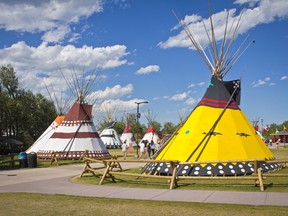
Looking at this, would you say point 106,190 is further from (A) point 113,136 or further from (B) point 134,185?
(A) point 113,136

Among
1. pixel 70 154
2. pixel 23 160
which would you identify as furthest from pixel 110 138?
pixel 23 160

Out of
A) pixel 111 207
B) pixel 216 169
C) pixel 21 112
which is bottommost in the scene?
pixel 111 207

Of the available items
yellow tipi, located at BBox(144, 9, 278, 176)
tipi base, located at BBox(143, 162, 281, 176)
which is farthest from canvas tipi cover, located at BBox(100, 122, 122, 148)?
tipi base, located at BBox(143, 162, 281, 176)

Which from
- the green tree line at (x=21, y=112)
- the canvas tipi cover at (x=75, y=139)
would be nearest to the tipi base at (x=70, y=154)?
the canvas tipi cover at (x=75, y=139)

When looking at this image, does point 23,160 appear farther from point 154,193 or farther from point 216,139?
point 154,193

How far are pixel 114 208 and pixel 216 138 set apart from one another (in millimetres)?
7255

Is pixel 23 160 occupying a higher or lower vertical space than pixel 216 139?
lower

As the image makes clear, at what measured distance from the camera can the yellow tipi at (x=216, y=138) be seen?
42.6 feet

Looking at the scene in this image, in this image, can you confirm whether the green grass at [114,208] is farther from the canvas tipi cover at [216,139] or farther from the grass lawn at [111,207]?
the canvas tipi cover at [216,139]

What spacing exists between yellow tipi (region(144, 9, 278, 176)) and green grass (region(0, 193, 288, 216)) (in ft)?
15.5

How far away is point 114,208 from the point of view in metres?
7.95

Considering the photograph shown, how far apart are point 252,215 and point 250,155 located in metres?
7.44

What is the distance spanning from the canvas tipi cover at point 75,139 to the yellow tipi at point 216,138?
1220 cm

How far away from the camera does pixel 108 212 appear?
7.56m
